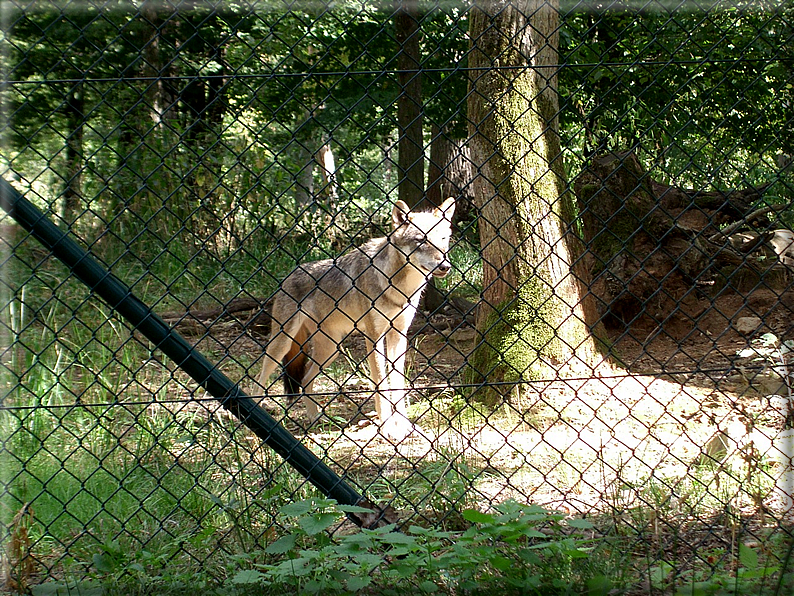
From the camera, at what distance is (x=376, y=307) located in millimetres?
6234

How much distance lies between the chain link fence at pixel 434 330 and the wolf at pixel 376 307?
1.6 inches

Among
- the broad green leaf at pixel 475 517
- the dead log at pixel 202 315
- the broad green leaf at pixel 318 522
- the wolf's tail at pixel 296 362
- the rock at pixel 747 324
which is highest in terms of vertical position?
the dead log at pixel 202 315

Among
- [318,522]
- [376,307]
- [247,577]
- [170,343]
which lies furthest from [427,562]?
[376,307]

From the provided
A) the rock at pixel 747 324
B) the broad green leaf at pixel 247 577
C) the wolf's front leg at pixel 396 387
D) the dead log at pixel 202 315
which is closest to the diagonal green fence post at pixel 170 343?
the broad green leaf at pixel 247 577

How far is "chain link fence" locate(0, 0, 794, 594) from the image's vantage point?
9.27 ft

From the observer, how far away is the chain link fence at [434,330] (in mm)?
2826

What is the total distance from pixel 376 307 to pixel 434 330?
79 cm

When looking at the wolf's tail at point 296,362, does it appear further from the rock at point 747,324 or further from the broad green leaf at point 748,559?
the broad green leaf at point 748,559

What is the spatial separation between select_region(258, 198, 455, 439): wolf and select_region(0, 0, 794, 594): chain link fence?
4cm

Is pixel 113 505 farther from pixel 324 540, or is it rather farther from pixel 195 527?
pixel 324 540

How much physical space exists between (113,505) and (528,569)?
2187mm

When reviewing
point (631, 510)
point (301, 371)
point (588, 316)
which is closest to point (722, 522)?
point (631, 510)

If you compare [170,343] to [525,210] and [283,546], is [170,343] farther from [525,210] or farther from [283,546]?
[525,210]

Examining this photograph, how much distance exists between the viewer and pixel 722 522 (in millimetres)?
3174
